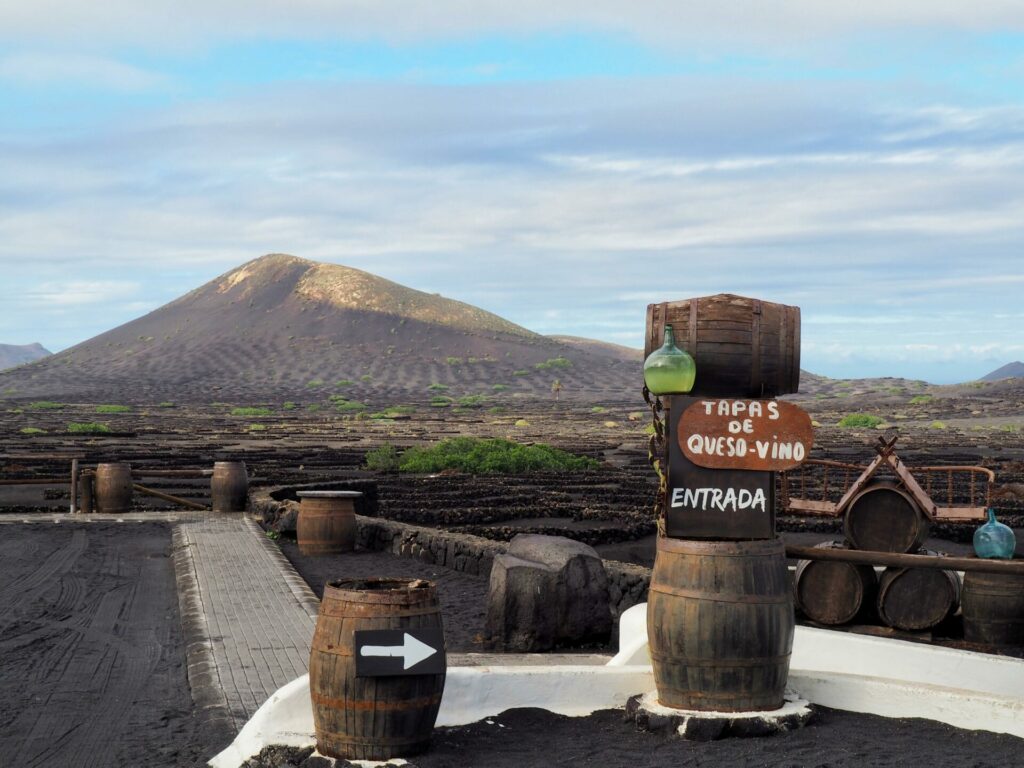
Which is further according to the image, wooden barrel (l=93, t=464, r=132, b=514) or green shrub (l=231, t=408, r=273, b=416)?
green shrub (l=231, t=408, r=273, b=416)

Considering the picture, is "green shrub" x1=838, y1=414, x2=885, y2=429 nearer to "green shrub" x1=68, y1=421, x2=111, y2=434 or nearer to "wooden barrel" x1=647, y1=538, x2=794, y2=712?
"green shrub" x1=68, y1=421, x2=111, y2=434

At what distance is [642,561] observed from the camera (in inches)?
622

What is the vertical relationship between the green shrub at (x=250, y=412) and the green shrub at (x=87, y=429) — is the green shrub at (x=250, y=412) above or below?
above

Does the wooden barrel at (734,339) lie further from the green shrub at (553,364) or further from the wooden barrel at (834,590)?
the green shrub at (553,364)

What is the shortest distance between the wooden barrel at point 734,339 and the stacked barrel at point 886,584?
202cm

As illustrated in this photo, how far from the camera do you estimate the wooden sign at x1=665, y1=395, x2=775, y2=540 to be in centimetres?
636

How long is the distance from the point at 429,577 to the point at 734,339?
7.97 meters

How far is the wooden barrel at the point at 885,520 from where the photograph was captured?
8.41m

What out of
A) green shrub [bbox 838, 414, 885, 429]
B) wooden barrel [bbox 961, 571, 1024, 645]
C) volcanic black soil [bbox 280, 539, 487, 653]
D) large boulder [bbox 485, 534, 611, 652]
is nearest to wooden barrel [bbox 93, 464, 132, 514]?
volcanic black soil [bbox 280, 539, 487, 653]

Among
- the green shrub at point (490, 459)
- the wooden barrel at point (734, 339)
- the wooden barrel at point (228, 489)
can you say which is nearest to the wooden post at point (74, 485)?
the wooden barrel at point (228, 489)

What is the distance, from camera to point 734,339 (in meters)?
6.52

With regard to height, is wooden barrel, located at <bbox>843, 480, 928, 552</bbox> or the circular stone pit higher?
wooden barrel, located at <bbox>843, 480, 928, 552</bbox>

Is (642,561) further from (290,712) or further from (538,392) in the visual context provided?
(538,392)

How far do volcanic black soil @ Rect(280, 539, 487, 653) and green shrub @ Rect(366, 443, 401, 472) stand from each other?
17612 mm
